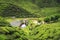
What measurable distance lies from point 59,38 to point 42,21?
6562 centimetres

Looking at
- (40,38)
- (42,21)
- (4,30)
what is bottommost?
(42,21)

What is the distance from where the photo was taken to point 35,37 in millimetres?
139250

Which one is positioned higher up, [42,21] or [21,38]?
[21,38]

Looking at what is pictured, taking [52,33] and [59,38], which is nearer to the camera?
[59,38]

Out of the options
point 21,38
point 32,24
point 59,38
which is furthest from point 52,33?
point 32,24

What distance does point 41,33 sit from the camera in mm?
143500

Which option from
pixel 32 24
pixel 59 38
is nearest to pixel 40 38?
pixel 59 38

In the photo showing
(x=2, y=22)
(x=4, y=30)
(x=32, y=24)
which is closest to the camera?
(x=4, y=30)

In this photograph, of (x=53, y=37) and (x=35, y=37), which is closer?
(x=53, y=37)

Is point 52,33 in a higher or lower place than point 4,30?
lower

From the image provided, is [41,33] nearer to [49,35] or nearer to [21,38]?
[49,35]

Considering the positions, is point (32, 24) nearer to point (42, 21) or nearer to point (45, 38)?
point (42, 21)

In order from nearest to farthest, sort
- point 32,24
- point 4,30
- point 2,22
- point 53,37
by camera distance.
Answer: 1. point 4,30
2. point 53,37
3. point 2,22
4. point 32,24

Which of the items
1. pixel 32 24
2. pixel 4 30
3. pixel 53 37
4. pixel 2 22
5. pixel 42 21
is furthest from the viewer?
pixel 42 21
